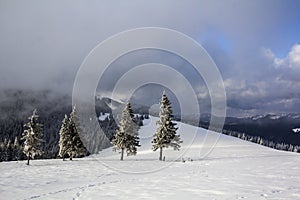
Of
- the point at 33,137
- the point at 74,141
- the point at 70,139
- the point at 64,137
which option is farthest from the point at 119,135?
the point at 33,137

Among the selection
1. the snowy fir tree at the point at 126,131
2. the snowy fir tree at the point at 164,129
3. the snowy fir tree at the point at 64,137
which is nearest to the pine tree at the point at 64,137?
the snowy fir tree at the point at 64,137

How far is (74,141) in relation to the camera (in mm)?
55906

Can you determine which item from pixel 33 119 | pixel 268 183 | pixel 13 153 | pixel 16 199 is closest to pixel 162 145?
pixel 33 119

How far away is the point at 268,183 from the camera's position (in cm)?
1952

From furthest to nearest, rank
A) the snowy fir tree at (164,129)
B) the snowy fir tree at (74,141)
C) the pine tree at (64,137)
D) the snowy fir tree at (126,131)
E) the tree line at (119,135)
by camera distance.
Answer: the snowy fir tree at (74,141) < the pine tree at (64,137) < the snowy fir tree at (126,131) < the snowy fir tree at (164,129) < the tree line at (119,135)

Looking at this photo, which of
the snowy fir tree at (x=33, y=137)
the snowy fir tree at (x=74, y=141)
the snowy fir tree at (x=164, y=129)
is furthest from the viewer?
the snowy fir tree at (x=74, y=141)

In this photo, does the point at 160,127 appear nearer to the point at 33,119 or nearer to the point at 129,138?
the point at 129,138

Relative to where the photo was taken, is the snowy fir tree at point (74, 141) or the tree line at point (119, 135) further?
the snowy fir tree at point (74, 141)

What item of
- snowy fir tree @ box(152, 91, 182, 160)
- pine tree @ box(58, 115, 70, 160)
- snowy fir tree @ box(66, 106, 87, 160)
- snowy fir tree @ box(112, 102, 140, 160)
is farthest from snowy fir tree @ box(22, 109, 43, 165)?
snowy fir tree @ box(152, 91, 182, 160)

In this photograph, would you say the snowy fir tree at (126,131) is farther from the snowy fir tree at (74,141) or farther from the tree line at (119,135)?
the snowy fir tree at (74,141)

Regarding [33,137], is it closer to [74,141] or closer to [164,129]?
[74,141]

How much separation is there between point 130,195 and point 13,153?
433 ft

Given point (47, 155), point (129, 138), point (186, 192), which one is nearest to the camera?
point (186, 192)

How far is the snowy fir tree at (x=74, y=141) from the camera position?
181ft
